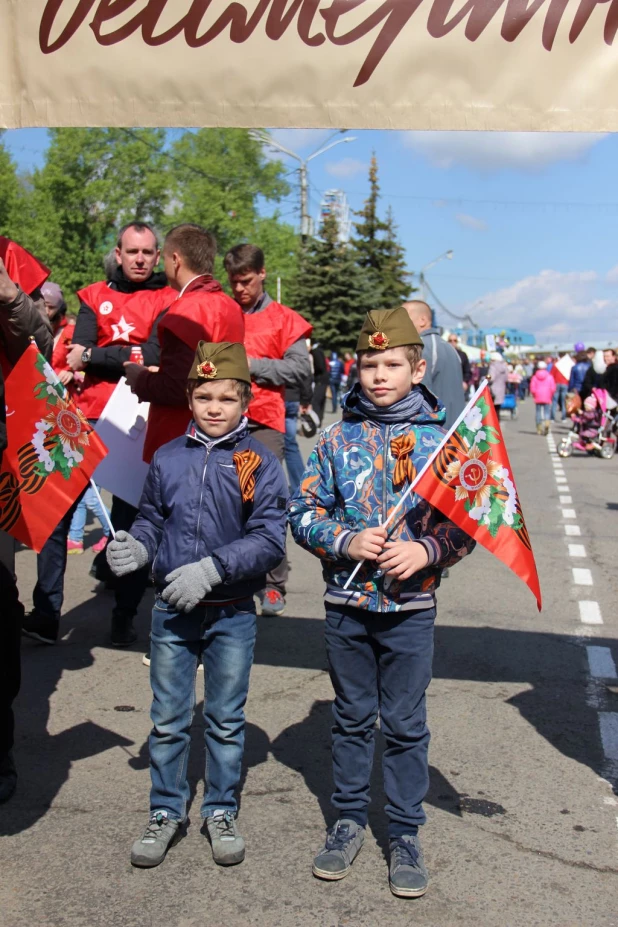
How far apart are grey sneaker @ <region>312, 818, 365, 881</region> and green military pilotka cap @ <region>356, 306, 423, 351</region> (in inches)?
62.8

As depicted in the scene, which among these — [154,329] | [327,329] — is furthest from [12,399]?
[327,329]

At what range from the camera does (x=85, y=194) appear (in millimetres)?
57812

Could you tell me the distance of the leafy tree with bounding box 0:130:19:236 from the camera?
5434 cm

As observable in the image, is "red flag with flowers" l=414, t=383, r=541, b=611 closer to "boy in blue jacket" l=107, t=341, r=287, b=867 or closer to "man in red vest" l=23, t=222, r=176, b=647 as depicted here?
"boy in blue jacket" l=107, t=341, r=287, b=867

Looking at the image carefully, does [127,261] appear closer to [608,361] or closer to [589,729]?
[589,729]

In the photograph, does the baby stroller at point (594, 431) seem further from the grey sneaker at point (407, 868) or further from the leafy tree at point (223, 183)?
the leafy tree at point (223, 183)

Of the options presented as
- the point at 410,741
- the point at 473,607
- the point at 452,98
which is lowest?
the point at 473,607

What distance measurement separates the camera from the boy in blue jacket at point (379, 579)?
11.9ft

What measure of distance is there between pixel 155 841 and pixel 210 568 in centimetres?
92

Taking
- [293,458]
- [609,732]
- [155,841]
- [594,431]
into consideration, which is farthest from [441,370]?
[594,431]

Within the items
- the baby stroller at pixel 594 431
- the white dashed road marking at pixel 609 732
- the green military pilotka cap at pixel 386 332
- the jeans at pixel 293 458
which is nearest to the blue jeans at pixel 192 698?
the green military pilotka cap at pixel 386 332

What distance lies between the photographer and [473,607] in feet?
25.0

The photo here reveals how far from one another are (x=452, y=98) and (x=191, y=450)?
167 centimetres

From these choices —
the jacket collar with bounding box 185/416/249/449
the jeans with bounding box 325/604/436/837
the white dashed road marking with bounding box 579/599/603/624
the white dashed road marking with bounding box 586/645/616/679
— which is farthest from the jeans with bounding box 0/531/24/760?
the white dashed road marking with bounding box 579/599/603/624
